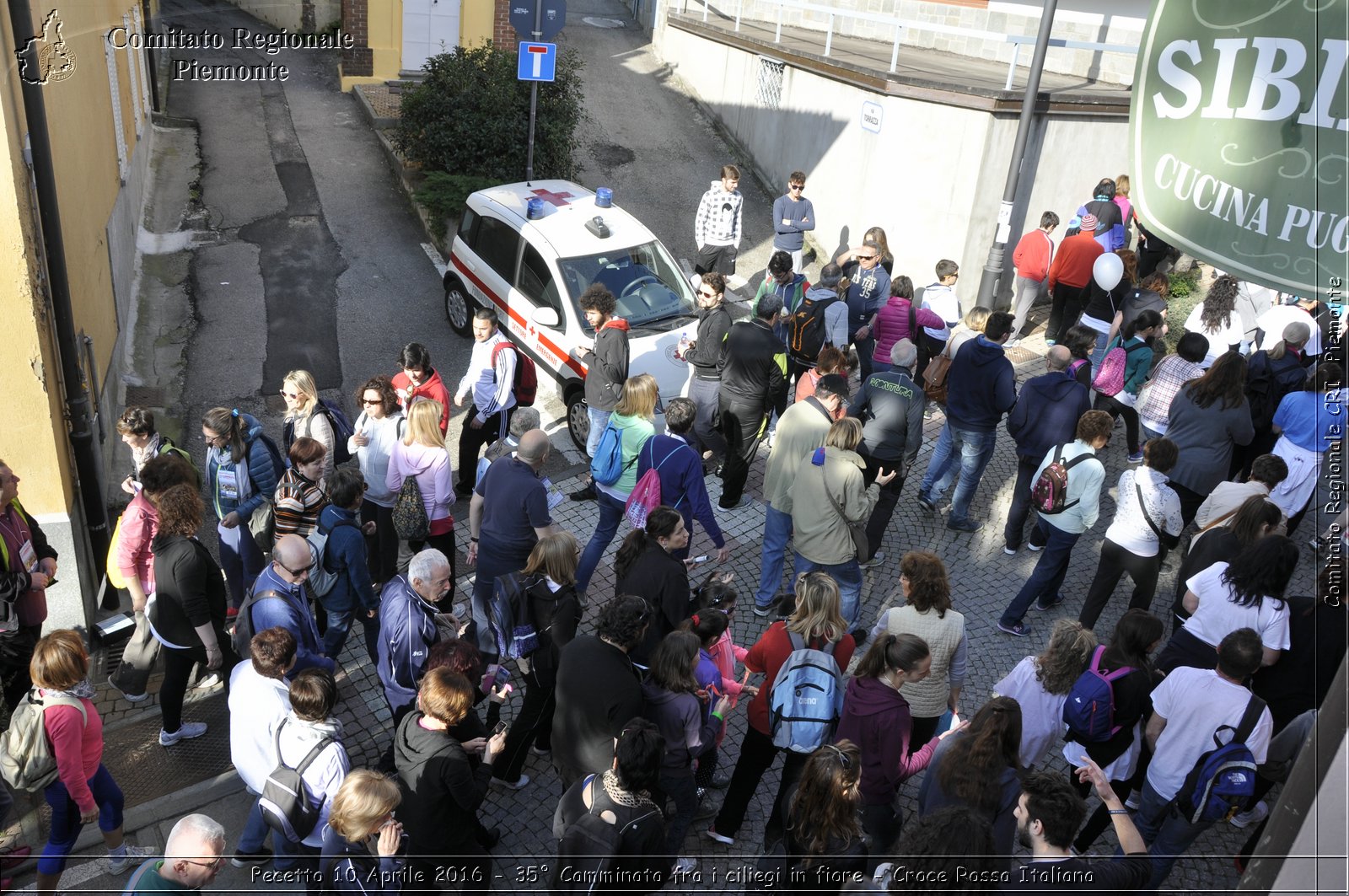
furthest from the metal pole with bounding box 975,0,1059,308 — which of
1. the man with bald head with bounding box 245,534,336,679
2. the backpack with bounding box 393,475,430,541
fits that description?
the man with bald head with bounding box 245,534,336,679

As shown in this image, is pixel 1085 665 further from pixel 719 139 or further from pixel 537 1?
pixel 719 139

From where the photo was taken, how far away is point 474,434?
8453mm

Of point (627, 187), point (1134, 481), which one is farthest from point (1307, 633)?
point (627, 187)

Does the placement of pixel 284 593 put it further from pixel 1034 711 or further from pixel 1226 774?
pixel 1226 774

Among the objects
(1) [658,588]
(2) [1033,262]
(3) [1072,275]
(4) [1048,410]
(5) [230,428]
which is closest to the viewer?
(1) [658,588]

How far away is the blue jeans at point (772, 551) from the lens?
23.5ft

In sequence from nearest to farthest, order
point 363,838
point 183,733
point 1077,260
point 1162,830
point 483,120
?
point 363,838, point 1162,830, point 183,733, point 1077,260, point 483,120

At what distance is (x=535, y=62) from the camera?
11703 mm

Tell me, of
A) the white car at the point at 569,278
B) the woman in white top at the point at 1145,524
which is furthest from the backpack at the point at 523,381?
the woman in white top at the point at 1145,524

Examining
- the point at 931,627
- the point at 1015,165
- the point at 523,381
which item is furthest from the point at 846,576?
the point at 1015,165

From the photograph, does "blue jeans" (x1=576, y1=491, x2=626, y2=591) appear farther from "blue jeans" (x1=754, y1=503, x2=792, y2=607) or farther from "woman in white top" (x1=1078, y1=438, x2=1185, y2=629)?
"woman in white top" (x1=1078, y1=438, x2=1185, y2=629)

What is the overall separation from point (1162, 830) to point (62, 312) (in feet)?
23.6

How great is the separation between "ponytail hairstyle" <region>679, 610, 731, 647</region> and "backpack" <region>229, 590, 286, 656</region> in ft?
6.92

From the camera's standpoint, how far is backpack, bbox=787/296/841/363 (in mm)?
9086
